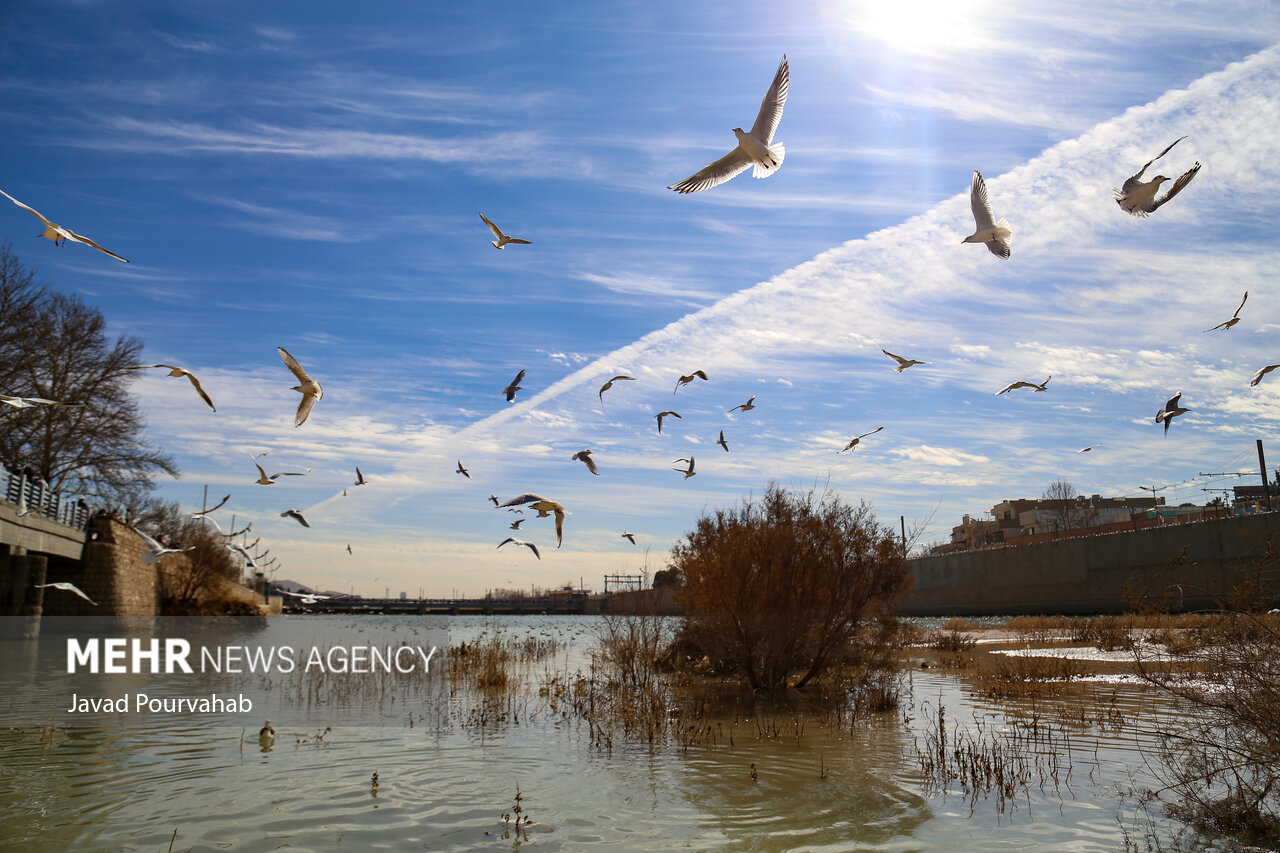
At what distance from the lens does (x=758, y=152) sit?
9.23m

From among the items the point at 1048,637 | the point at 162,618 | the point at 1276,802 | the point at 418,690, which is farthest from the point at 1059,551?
the point at 162,618

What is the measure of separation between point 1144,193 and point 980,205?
5.88 ft

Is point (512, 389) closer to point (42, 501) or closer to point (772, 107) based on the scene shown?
point (772, 107)

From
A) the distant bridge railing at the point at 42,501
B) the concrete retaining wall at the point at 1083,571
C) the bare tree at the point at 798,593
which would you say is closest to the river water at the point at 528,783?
the bare tree at the point at 798,593

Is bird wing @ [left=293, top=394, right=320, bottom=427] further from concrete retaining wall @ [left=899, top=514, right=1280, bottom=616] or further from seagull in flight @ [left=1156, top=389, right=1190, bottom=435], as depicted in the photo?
concrete retaining wall @ [left=899, top=514, right=1280, bottom=616]

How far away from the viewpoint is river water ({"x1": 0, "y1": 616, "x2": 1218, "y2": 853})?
709 cm

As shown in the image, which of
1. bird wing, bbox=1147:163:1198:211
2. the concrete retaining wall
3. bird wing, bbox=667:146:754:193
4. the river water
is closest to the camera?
the river water

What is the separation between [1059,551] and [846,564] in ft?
126

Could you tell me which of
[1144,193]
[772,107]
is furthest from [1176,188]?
[772,107]

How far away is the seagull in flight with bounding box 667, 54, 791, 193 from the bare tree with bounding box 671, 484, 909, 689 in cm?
808

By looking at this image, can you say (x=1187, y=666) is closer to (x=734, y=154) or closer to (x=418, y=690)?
(x=734, y=154)

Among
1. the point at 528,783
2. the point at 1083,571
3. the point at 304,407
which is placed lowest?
the point at 528,783

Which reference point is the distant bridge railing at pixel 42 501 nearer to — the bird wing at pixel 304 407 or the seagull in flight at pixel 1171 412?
the bird wing at pixel 304 407

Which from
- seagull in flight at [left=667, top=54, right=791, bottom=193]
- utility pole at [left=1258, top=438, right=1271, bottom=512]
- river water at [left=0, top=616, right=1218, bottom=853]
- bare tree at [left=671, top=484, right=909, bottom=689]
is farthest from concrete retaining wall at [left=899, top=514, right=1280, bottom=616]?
seagull in flight at [left=667, top=54, right=791, bottom=193]
